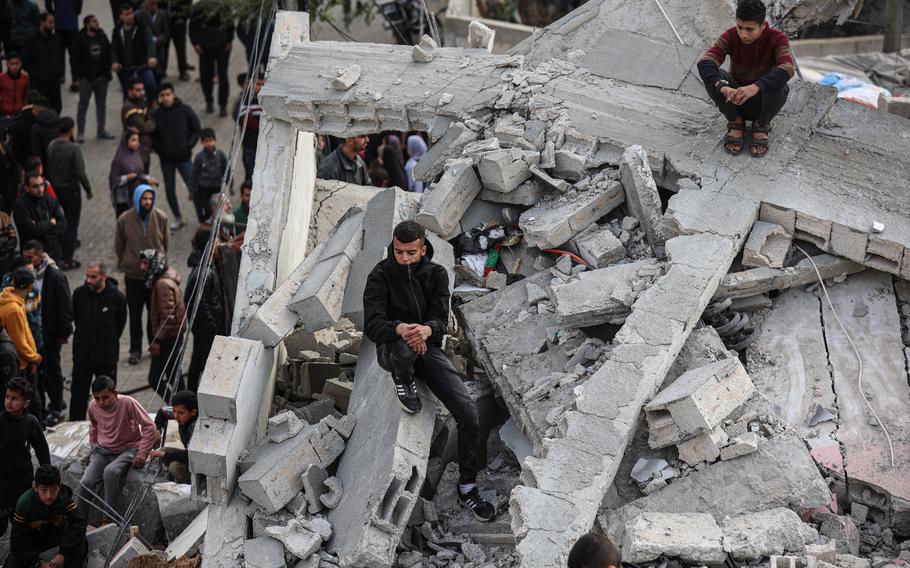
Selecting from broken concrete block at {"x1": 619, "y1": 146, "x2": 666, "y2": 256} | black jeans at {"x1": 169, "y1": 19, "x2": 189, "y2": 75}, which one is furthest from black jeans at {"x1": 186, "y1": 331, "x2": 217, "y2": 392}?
black jeans at {"x1": 169, "y1": 19, "x2": 189, "y2": 75}

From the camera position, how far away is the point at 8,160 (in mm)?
15969

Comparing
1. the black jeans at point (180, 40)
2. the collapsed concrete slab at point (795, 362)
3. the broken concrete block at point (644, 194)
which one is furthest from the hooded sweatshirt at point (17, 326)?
the black jeans at point (180, 40)

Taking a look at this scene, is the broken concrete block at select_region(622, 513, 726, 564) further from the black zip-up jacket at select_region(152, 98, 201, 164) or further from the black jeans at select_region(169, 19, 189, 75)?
the black jeans at select_region(169, 19, 189, 75)

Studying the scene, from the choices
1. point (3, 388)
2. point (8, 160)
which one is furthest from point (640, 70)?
point (8, 160)

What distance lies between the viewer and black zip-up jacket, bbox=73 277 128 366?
1299 centimetres

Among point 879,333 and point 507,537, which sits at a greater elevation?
point 879,333

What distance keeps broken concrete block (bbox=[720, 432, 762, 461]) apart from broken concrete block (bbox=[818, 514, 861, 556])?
2.03ft

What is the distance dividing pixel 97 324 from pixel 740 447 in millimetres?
6380

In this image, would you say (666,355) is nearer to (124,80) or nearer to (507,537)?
(507,537)

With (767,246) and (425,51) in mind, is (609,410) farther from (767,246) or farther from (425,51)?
(425,51)

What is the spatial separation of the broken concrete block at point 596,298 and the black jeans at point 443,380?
902mm

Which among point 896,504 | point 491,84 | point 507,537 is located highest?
point 491,84

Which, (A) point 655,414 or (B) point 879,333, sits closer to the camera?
(A) point 655,414

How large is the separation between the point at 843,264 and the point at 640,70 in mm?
2801
